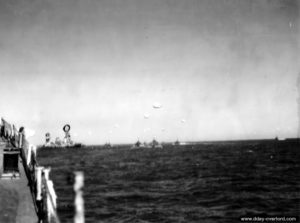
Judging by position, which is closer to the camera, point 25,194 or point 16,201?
point 16,201

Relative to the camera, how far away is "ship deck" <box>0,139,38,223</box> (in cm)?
740

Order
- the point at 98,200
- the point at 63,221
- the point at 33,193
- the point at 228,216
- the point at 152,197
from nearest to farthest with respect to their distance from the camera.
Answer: the point at 33,193 → the point at 63,221 → the point at 228,216 → the point at 98,200 → the point at 152,197

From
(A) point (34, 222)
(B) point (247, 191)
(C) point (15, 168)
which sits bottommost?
(B) point (247, 191)

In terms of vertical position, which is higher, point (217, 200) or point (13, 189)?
point (13, 189)

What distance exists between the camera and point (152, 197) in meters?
26.6

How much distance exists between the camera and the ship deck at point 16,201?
7399 millimetres

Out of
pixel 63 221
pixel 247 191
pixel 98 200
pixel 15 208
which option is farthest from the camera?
pixel 247 191

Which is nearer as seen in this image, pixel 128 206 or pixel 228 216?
pixel 228 216

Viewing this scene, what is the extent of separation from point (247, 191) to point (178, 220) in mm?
14405

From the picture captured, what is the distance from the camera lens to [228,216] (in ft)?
63.1

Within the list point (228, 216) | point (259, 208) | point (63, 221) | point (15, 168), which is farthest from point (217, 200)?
point (15, 168)

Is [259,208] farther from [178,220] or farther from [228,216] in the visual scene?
[178,220]

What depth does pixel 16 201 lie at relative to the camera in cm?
838

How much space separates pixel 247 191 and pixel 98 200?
14.6m
